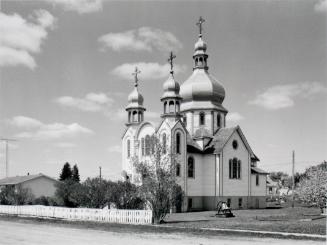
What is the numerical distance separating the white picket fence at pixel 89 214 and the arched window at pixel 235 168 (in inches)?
872

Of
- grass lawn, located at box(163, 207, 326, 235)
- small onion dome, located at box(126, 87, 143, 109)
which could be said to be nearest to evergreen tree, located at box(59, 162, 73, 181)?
small onion dome, located at box(126, 87, 143, 109)

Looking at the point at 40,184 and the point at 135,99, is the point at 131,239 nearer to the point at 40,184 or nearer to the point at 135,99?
the point at 135,99

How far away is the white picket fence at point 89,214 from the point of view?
27.6 meters

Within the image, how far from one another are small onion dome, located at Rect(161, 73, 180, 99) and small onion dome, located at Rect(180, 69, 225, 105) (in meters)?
8.72

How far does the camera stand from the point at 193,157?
156 ft

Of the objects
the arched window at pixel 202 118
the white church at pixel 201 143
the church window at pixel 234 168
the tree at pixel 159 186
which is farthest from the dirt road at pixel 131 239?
the arched window at pixel 202 118

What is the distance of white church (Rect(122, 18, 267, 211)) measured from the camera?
45.2 metres

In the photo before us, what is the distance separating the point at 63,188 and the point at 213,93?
2171cm

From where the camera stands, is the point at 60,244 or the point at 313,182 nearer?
the point at 60,244

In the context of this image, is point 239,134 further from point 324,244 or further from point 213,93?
point 324,244

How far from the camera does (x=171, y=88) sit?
4450 cm

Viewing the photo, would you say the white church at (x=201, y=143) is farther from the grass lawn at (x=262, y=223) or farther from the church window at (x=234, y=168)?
the grass lawn at (x=262, y=223)

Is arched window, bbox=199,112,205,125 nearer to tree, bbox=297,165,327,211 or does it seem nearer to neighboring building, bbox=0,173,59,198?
tree, bbox=297,165,327,211

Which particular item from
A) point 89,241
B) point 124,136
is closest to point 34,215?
point 124,136
